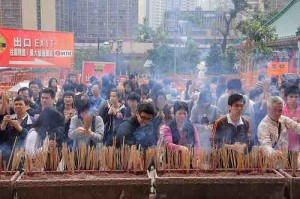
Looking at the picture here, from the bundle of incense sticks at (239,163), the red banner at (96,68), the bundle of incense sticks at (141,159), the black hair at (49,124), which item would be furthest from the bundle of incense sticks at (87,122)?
the red banner at (96,68)

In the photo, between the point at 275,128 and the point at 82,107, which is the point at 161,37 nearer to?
the point at 82,107

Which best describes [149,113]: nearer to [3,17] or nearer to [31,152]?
[31,152]

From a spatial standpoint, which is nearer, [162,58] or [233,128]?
[233,128]

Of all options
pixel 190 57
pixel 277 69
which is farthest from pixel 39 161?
pixel 190 57

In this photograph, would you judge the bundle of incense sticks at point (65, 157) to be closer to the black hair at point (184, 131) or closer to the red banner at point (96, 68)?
the black hair at point (184, 131)

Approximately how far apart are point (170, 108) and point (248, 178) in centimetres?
200

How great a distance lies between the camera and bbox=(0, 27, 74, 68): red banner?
963cm

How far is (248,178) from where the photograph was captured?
2844 millimetres

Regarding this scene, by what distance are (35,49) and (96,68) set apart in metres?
2.09

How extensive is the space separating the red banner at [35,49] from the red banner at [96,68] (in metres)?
1.59

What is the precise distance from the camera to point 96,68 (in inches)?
360

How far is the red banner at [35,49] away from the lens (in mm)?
9633

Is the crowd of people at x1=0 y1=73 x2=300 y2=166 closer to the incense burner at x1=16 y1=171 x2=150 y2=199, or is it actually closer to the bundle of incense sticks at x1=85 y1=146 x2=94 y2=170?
the bundle of incense sticks at x1=85 y1=146 x2=94 y2=170

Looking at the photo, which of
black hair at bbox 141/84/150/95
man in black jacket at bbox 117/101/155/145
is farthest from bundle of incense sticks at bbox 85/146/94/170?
black hair at bbox 141/84/150/95
